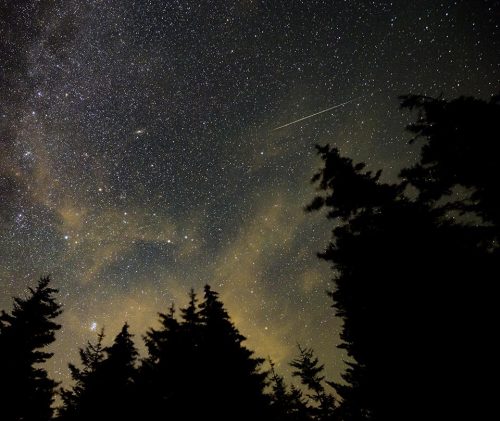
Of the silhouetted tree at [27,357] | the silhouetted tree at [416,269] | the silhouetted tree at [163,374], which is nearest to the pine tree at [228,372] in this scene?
the silhouetted tree at [163,374]

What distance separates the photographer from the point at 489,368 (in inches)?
274

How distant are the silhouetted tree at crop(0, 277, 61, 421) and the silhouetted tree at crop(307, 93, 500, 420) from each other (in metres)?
13.2

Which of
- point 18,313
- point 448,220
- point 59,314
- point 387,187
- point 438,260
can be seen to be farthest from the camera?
point 59,314

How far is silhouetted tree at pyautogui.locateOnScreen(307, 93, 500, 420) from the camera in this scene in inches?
296

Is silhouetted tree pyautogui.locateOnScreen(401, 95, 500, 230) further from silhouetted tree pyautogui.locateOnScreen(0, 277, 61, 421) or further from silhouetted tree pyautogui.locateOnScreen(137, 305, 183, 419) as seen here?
silhouetted tree pyautogui.locateOnScreen(0, 277, 61, 421)

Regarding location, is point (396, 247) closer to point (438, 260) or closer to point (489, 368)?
point (438, 260)

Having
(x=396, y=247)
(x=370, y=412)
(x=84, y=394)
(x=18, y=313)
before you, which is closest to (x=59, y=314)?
(x=18, y=313)

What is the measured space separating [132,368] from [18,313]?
254 inches

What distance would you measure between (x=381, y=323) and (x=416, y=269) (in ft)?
6.11

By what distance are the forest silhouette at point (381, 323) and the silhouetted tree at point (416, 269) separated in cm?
3

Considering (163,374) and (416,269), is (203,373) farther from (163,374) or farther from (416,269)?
(416,269)

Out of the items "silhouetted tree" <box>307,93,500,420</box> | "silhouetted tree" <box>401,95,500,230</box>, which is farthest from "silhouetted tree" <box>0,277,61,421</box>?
"silhouetted tree" <box>401,95,500,230</box>

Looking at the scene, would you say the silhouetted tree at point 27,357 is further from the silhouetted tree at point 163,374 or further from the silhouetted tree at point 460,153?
the silhouetted tree at point 460,153

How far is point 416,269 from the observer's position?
8328mm
